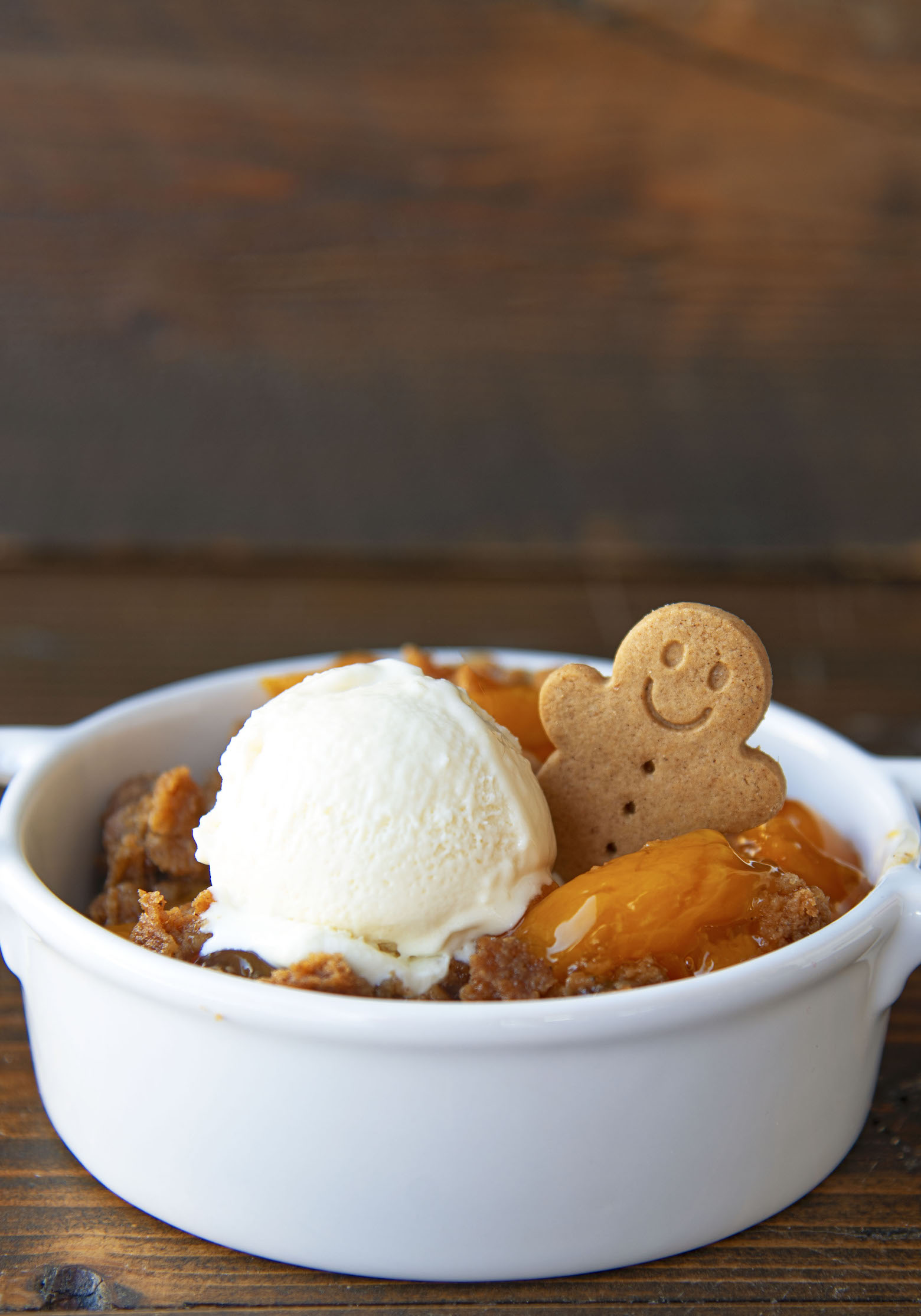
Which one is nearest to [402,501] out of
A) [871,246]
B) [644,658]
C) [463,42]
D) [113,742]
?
[463,42]

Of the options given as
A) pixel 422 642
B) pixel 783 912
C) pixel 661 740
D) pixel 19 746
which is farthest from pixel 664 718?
pixel 422 642

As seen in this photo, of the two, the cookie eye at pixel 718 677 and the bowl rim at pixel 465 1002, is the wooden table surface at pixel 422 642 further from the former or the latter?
the cookie eye at pixel 718 677

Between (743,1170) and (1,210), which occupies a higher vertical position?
(1,210)

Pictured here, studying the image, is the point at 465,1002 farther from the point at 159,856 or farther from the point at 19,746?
the point at 19,746

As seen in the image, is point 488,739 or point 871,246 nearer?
point 488,739

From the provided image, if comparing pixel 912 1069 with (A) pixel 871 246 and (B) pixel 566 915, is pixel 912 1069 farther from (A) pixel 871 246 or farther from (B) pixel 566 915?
(A) pixel 871 246

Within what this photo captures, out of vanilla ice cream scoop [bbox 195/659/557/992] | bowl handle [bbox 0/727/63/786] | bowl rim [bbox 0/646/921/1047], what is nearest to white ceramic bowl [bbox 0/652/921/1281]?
A: bowl rim [bbox 0/646/921/1047]

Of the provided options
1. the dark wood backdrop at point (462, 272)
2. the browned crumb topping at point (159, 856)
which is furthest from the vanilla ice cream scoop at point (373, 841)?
the dark wood backdrop at point (462, 272)

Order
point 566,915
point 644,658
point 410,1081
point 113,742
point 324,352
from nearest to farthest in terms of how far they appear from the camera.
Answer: point 410,1081 < point 566,915 < point 644,658 < point 113,742 < point 324,352
